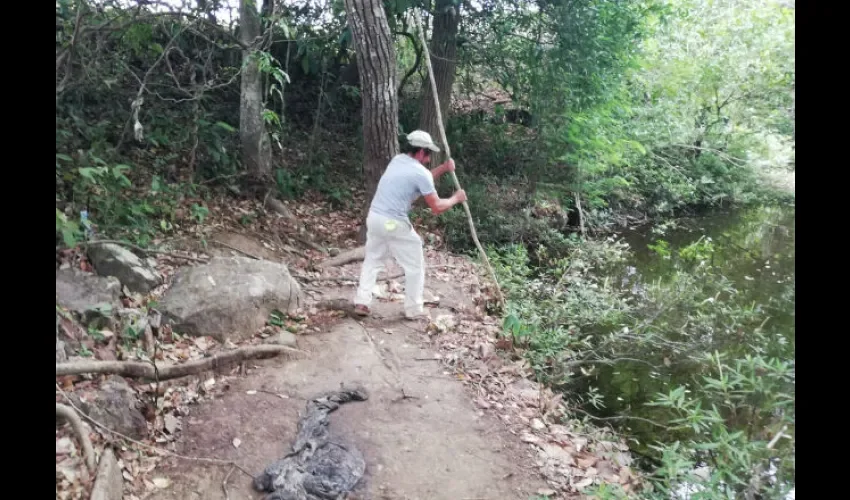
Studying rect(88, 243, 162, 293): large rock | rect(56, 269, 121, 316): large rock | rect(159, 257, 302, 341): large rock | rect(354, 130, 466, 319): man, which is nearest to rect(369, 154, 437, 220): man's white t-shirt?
rect(354, 130, 466, 319): man

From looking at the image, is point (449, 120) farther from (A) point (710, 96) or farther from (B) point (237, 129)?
(A) point (710, 96)

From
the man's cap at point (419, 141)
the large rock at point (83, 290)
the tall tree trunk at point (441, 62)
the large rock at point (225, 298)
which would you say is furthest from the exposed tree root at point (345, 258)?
the large rock at point (83, 290)

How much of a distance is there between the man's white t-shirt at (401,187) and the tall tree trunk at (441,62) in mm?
3369

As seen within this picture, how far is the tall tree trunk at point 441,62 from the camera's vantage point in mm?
6965

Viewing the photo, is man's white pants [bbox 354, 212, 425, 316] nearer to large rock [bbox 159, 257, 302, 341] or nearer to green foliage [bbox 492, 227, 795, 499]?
large rock [bbox 159, 257, 302, 341]

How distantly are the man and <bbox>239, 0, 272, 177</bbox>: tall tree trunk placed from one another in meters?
2.48

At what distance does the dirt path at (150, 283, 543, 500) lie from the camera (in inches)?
101

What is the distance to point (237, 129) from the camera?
6172 millimetres

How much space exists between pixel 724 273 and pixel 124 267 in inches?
174

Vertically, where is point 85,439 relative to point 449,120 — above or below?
below

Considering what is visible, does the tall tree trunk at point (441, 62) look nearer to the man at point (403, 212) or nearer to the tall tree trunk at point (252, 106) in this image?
the tall tree trunk at point (252, 106)

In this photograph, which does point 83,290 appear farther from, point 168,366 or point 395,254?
point 395,254
